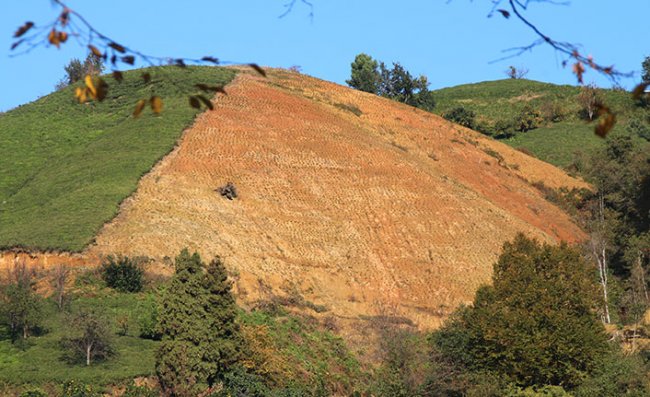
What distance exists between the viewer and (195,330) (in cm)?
3588

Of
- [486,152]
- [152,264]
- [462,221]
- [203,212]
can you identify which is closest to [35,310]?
[152,264]

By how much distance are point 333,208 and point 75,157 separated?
613 inches

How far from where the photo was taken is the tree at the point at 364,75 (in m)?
103

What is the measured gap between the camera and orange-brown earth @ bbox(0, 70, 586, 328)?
50.3 meters

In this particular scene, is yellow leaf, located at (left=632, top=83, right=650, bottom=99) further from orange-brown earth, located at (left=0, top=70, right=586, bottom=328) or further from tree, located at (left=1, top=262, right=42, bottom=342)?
orange-brown earth, located at (left=0, top=70, right=586, bottom=328)

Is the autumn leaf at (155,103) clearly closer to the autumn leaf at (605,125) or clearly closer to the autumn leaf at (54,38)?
the autumn leaf at (54,38)

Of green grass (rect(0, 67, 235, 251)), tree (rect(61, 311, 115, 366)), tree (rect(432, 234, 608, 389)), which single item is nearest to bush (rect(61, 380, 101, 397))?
tree (rect(61, 311, 115, 366))

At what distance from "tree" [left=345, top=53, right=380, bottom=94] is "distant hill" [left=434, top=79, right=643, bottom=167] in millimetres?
6707

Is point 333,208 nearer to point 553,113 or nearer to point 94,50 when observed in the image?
point 94,50

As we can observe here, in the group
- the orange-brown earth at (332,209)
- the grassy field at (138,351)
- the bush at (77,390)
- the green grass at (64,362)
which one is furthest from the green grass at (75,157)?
the bush at (77,390)

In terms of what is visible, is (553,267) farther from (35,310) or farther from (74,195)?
(74,195)

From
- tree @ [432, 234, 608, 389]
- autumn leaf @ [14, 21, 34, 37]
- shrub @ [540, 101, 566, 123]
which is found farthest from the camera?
shrub @ [540, 101, 566, 123]

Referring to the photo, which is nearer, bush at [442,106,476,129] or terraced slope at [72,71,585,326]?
terraced slope at [72,71,585,326]

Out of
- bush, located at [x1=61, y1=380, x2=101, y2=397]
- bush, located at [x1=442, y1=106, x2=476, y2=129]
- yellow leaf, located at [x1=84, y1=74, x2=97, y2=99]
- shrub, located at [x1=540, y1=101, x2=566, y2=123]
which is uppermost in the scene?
shrub, located at [x1=540, y1=101, x2=566, y2=123]
